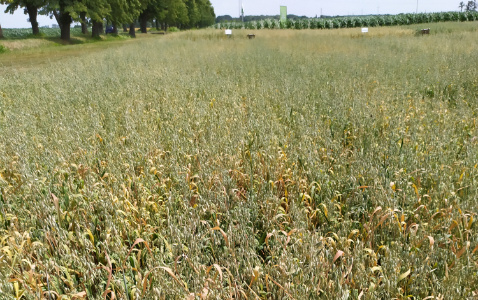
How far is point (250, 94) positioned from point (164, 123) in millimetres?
1970

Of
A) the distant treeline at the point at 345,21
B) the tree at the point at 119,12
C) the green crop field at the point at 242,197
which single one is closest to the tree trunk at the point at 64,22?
the tree at the point at 119,12

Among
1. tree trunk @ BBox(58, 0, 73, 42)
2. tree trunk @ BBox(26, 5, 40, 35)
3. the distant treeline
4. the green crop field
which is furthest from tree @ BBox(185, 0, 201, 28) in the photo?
the green crop field

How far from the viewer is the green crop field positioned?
1.71 meters

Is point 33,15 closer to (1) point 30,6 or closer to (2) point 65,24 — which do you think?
(1) point 30,6

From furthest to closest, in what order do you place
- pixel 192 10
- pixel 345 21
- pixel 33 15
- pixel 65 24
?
pixel 192 10 < pixel 345 21 < pixel 33 15 < pixel 65 24

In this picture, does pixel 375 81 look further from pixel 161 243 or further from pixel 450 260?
pixel 161 243

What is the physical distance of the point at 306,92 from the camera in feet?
18.5

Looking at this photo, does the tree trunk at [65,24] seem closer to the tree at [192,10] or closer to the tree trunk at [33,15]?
the tree trunk at [33,15]

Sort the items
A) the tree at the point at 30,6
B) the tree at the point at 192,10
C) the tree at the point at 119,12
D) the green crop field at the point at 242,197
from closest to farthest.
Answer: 1. the green crop field at the point at 242,197
2. the tree at the point at 30,6
3. the tree at the point at 119,12
4. the tree at the point at 192,10

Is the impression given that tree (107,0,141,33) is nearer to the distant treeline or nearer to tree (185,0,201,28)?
the distant treeline

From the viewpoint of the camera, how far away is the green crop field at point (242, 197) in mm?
1713

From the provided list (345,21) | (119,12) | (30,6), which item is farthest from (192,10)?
(30,6)

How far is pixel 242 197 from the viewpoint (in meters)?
2.67

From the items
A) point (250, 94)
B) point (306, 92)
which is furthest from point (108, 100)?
point (306, 92)
